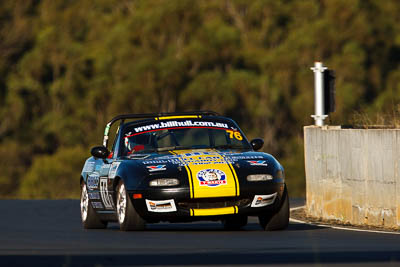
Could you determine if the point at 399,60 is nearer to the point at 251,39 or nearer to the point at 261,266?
the point at 251,39

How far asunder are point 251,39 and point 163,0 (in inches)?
198

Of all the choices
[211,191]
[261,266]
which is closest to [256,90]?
[211,191]

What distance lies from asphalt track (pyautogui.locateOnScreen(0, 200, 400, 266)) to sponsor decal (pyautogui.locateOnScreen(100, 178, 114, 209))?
1.43ft

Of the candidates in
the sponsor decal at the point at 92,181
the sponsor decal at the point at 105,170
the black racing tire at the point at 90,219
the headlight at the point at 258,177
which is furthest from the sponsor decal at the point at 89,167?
the headlight at the point at 258,177

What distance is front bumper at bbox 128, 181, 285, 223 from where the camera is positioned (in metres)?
14.6

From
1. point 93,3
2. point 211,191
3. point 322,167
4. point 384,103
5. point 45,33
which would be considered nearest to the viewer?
point 211,191

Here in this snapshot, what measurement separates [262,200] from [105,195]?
236cm

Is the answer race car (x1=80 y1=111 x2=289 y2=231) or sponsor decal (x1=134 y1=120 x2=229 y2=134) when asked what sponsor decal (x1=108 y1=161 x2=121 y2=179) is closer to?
race car (x1=80 y1=111 x2=289 y2=231)

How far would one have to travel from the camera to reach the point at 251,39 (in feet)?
207

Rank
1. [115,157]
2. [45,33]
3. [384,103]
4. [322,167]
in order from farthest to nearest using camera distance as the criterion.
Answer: [45,33], [384,103], [322,167], [115,157]

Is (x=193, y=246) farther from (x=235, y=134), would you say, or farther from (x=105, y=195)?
(x=235, y=134)

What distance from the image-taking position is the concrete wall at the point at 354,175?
16188 mm

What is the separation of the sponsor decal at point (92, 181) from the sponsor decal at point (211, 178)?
2.57 meters

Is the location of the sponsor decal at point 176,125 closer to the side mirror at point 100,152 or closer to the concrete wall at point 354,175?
the side mirror at point 100,152
